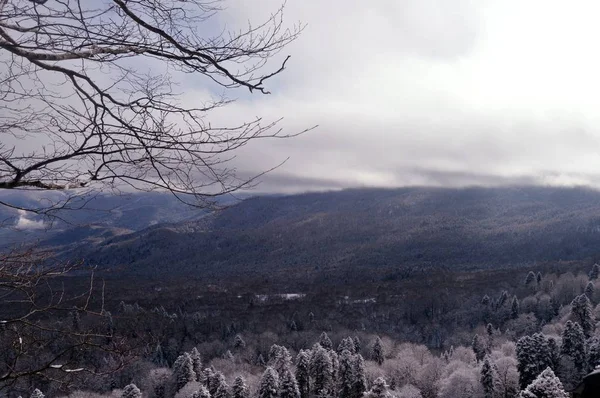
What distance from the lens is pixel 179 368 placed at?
39469mm

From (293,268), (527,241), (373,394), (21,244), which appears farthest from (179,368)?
(527,241)

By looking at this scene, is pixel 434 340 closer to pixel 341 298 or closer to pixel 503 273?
pixel 341 298

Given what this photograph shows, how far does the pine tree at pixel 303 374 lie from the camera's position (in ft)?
114

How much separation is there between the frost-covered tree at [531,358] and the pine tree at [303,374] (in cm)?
1594

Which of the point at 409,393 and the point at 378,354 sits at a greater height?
the point at 409,393

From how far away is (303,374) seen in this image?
34.9 meters

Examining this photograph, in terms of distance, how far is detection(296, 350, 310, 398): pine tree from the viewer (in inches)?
1366

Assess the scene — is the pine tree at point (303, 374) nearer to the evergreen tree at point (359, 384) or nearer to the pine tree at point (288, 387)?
the pine tree at point (288, 387)

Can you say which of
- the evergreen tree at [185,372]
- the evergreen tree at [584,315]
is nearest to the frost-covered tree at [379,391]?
the evergreen tree at [185,372]

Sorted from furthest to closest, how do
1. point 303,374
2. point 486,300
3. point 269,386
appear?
point 486,300 → point 303,374 → point 269,386

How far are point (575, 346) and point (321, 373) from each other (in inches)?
801

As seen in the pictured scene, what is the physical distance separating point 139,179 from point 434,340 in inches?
2943

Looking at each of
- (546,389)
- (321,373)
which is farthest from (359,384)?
(546,389)

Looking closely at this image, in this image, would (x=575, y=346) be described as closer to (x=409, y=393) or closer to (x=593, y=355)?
(x=593, y=355)
